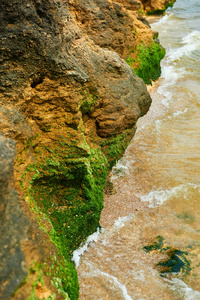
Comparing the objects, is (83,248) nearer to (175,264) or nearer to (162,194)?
(175,264)

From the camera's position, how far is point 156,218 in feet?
15.8

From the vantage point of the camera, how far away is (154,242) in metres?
4.33

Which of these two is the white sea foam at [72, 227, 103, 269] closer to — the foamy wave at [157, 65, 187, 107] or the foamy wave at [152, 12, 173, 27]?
the foamy wave at [157, 65, 187, 107]

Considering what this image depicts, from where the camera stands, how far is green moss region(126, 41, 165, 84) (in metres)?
8.75

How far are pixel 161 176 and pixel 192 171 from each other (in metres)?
0.65

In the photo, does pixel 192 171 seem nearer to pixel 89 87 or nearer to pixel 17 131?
pixel 89 87

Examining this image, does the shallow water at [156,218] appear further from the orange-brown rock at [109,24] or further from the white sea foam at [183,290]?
the orange-brown rock at [109,24]

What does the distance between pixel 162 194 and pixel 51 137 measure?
2.39 metres

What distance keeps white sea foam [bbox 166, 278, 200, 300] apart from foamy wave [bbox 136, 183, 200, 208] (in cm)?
147

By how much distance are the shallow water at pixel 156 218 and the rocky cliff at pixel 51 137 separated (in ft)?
1.48

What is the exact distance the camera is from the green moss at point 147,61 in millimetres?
8750

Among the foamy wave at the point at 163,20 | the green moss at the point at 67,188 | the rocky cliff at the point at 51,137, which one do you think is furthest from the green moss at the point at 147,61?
the foamy wave at the point at 163,20

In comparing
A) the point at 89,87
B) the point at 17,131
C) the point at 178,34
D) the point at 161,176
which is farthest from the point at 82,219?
the point at 178,34

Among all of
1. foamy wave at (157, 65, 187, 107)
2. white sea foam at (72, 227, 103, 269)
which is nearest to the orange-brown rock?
foamy wave at (157, 65, 187, 107)
